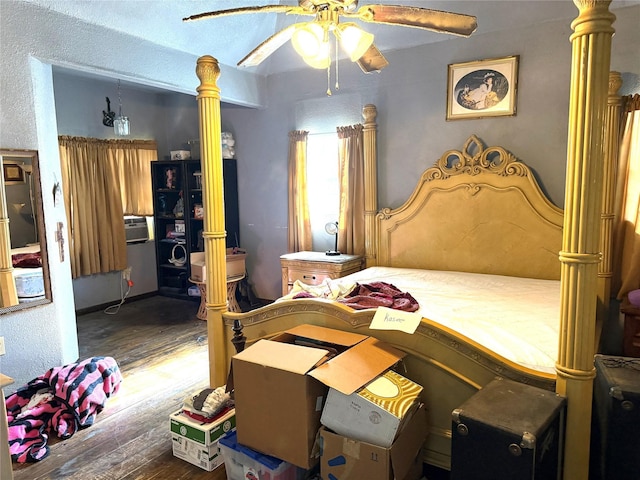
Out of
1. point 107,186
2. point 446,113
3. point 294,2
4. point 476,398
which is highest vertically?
point 294,2

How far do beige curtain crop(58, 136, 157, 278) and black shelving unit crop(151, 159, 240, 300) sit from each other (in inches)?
12.4

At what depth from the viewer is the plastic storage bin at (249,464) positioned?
204cm

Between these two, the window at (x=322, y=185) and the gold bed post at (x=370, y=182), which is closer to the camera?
the gold bed post at (x=370, y=182)

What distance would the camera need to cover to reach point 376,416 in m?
1.82

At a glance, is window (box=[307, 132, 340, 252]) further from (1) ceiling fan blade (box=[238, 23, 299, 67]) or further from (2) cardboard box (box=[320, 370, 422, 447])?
(2) cardboard box (box=[320, 370, 422, 447])

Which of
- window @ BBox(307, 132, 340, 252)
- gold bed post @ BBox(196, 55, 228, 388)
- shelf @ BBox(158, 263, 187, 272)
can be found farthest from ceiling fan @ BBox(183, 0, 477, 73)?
shelf @ BBox(158, 263, 187, 272)

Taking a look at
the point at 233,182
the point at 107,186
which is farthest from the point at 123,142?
the point at 233,182

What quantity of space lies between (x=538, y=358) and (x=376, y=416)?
0.76m

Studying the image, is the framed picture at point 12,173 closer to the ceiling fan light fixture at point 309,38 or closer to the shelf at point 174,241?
the ceiling fan light fixture at point 309,38

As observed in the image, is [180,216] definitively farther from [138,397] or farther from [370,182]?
[138,397]

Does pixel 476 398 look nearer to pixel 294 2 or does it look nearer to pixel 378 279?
pixel 378 279

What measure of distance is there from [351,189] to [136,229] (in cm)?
306

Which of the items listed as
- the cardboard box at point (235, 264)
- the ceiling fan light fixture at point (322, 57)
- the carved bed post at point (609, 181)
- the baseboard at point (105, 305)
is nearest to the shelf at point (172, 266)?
the baseboard at point (105, 305)

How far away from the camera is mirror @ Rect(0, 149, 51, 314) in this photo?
2.99 m
